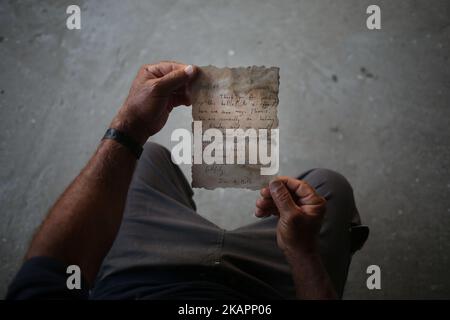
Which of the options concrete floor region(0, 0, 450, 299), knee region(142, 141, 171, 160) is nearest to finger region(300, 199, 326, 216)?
knee region(142, 141, 171, 160)

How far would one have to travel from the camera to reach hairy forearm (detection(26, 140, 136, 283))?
2.77 ft

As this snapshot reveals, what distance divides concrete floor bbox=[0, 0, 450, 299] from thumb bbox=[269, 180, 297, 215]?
698mm

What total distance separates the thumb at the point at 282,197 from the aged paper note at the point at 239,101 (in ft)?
0.17

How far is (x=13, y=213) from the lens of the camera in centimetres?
161

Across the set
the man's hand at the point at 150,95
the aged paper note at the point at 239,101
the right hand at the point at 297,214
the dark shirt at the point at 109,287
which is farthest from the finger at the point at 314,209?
the man's hand at the point at 150,95

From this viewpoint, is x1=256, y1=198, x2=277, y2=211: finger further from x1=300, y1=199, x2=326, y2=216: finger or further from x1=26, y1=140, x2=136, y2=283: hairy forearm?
x1=26, y1=140, x2=136, y2=283: hairy forearm

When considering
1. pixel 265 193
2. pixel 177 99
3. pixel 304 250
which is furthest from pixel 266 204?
pixel 177 99

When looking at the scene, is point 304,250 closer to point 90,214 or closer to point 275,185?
point 275,185

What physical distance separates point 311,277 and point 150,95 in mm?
581

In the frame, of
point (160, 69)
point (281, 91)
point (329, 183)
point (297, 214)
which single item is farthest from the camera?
point (281, 91)

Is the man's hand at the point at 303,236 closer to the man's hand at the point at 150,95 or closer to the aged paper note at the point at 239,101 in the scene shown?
the aged paper note at the point at 239,101

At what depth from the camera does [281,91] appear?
5.34ft

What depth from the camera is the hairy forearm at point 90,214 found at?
843 millimetres
